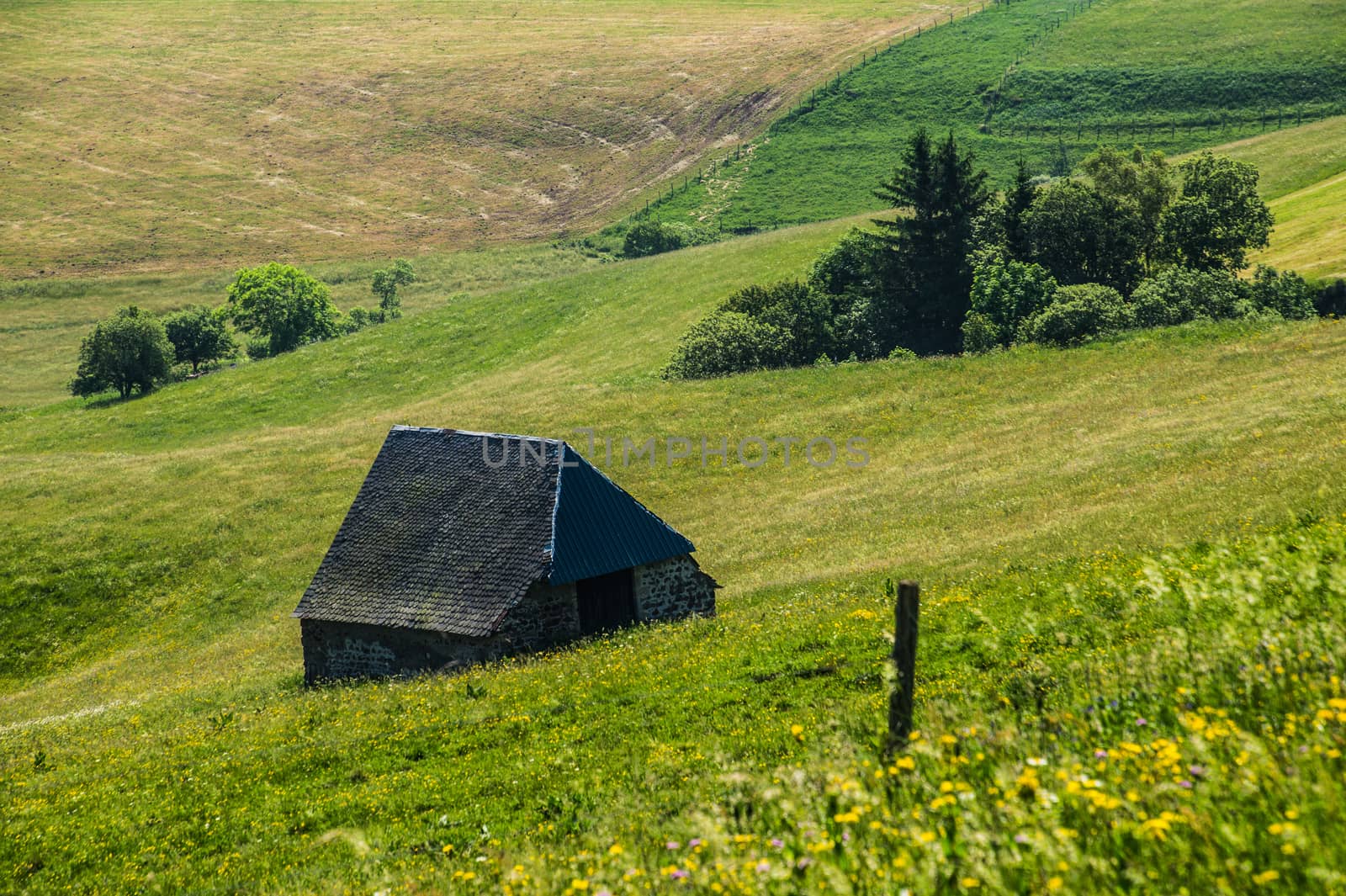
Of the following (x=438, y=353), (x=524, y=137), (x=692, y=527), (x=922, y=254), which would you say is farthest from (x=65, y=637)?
(x=524, y=137)

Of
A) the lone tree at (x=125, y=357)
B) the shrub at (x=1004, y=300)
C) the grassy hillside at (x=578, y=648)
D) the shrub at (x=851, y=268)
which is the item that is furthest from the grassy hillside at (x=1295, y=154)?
the lone tree at (x=125, y=357)

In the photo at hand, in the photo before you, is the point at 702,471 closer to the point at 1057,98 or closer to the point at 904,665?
the point at 904,665

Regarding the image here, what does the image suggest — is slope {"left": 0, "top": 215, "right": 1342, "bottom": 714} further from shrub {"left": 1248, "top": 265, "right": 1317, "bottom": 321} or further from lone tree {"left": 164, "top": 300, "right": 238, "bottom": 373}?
lone tree {"left": 164, "top": 300, "right": 238, "bottom": 373}

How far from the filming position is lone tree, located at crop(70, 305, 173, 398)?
290ft

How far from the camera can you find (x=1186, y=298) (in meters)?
56.7

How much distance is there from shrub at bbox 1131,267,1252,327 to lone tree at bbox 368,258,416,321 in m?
79.9

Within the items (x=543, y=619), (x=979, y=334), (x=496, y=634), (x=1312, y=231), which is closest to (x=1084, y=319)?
(x=979, y=334)

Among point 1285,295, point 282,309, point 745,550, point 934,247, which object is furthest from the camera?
point 282,309

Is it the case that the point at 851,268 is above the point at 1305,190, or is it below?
below

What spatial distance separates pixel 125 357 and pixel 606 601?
77149 mm

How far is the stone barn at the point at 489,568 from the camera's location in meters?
27.6

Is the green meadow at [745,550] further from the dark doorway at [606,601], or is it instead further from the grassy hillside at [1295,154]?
the dark doorway at [606,601]

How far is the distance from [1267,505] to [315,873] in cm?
1988

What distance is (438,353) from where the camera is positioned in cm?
8775
